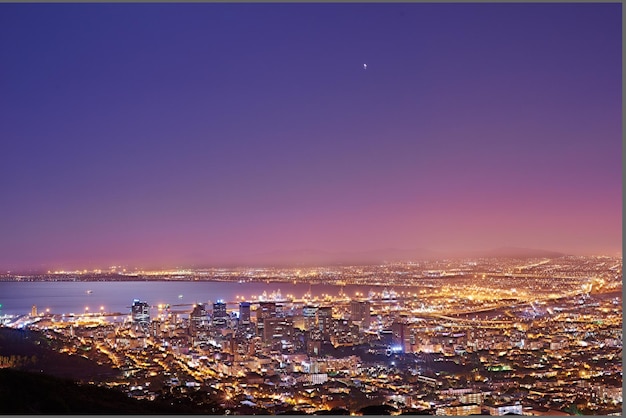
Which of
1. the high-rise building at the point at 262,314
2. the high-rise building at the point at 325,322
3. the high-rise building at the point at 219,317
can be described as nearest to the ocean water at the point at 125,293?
the high-rise building at the point at 219,317

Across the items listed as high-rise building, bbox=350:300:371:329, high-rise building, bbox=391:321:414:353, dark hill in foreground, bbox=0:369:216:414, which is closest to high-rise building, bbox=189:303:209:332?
high-rise building, bbox=350:300:371:329

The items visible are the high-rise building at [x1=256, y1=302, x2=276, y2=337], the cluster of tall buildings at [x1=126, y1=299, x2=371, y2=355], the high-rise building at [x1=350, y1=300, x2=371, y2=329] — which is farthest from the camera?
the high-rise building at [x1=350, y1=300, x2=371, y2=329]

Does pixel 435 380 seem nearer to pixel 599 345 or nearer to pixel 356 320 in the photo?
pixel 599 345

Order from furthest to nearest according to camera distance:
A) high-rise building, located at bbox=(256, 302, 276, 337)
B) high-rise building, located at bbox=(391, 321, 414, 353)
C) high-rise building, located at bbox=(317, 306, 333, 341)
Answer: high-rise building, located at bbox=(256, 302, 276, 337)
high-rise building, located at bbox=(317, 306, 333, 341)
high-rise building, located at bbox=(391, 321, 414, 353)

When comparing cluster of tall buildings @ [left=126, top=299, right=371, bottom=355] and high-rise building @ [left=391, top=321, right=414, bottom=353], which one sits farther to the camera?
cluster of tall buildings @ [left=126, top=299, right=371, bottom=355]

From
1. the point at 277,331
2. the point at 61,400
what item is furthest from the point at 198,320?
the point at 61,400

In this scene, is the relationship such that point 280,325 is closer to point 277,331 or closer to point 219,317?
point 277,331

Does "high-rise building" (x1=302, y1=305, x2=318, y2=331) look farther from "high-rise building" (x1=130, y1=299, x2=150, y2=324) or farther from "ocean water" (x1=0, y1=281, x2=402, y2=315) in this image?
"ocean water" (x1=0, y1=281, x2=402, y2=315)

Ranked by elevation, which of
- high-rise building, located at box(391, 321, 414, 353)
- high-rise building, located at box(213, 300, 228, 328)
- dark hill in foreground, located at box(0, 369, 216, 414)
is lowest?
high-rise building, located at box(391, 321, 414, 353)
